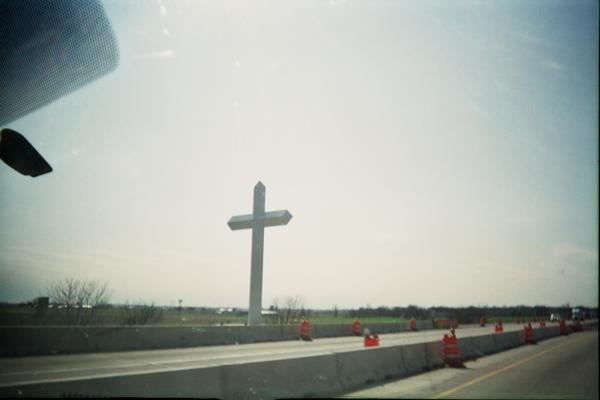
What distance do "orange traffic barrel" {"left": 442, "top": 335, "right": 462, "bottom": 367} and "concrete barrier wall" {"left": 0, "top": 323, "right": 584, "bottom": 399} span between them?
1.35 ft

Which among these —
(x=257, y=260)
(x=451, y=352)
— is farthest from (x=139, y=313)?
(x=451, y=352)

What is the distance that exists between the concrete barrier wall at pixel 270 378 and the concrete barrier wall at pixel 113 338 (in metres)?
9.69

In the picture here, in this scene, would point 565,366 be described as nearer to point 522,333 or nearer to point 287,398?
point 287,398

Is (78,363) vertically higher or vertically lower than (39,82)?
lower

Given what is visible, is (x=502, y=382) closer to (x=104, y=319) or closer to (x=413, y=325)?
(x=413, y=325)

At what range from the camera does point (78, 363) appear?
11.9 m

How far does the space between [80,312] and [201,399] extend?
21223mm

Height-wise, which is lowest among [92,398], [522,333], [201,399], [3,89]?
[522,333]

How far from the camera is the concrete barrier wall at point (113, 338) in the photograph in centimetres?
1373

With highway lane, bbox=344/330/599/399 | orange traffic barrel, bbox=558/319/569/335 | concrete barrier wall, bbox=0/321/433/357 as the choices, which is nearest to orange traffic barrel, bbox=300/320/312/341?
concrete barrier wall, bbox=0/321/433/357

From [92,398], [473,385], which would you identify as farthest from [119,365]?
[473,385]

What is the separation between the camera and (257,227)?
29.8 meters

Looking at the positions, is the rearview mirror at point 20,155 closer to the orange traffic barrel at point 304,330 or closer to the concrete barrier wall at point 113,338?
the concrete barrier wall at point 113,338

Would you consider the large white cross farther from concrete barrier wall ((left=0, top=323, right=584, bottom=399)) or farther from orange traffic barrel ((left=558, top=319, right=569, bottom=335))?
orange traffic barrel ((left=558, top=319, right=569, bottom=335))
